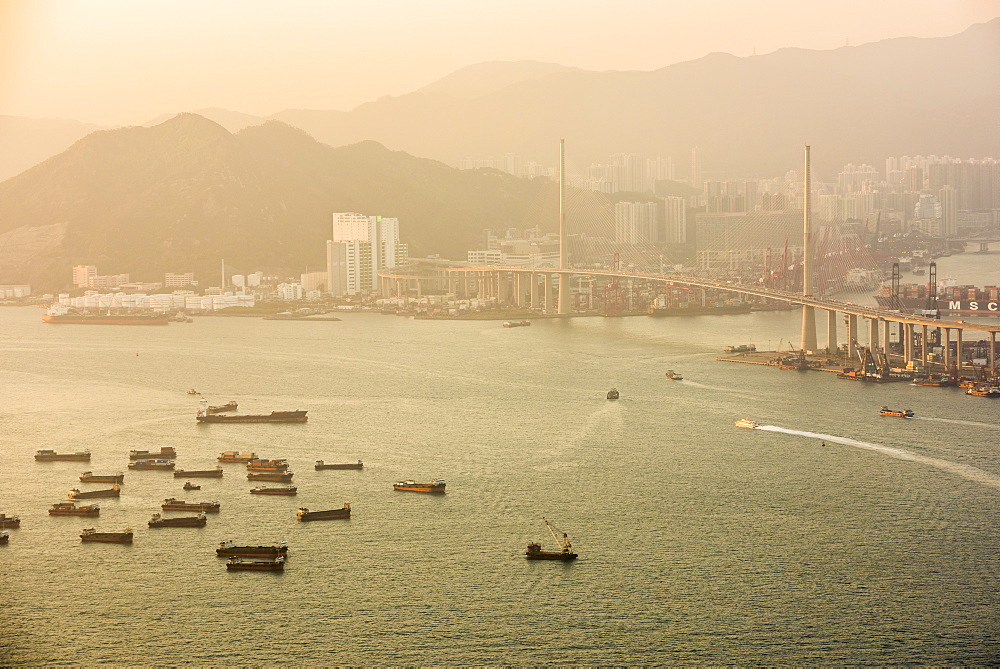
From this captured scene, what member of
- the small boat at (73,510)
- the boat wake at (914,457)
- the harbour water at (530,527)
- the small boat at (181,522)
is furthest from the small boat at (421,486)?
the boat wake at (914,457)

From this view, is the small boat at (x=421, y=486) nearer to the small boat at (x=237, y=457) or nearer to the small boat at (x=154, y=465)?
the small boat at (x=237, y=457)

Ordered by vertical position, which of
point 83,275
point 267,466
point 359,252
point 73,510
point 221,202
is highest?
point 221,202

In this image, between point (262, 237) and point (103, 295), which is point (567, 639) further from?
point (262, 237)

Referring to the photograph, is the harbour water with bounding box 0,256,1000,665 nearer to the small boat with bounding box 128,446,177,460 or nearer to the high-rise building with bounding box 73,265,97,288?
the small boat with bounding box 128,446,177,460

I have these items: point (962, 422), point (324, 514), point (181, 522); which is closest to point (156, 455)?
point (181, 522)

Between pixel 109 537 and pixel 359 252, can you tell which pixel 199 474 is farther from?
pixel 359 252

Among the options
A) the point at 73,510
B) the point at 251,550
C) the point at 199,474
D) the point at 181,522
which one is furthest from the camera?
the point at 199,474

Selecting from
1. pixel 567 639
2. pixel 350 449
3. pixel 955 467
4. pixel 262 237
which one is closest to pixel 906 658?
pixel 567 639

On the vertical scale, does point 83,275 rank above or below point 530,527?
above
